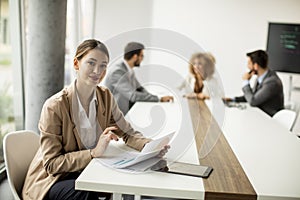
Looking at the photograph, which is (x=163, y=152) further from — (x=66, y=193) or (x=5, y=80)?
(x=5, y=80)

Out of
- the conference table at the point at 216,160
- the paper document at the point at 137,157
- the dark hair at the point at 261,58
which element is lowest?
the conference table at the point at 216,160

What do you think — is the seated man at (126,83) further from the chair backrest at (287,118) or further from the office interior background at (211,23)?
the office interior background at (211,23)

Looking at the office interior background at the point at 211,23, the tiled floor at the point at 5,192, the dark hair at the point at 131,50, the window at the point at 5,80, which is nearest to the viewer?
the tiled floor at the point at 5,192

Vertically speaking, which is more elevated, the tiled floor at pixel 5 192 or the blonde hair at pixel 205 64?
the blonde hair at pixel 205 64

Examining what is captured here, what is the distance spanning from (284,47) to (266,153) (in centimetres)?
322

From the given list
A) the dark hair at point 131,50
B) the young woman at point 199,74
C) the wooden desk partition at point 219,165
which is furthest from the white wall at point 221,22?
the wooden desk partition at point 219,165

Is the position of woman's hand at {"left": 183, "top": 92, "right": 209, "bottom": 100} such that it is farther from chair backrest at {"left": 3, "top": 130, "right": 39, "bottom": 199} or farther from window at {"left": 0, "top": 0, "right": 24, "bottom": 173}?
→ chair backrest at {"left": 3, "top": 130, "right": 39, "bottom": 199}

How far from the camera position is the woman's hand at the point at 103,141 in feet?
5.68

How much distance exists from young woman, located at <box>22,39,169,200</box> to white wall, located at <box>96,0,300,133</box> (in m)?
3.10

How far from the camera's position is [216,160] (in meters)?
1.93

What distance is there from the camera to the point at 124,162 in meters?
1.75

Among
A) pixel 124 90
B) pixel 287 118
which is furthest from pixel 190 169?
pixel 287 118

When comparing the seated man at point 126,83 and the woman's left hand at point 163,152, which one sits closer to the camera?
the woman's left hand at point 163,152

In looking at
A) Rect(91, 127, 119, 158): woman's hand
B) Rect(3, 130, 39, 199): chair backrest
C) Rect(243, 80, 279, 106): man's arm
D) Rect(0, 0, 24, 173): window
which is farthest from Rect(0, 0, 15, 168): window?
Rect(243, 80, 279, 106): man's arm
